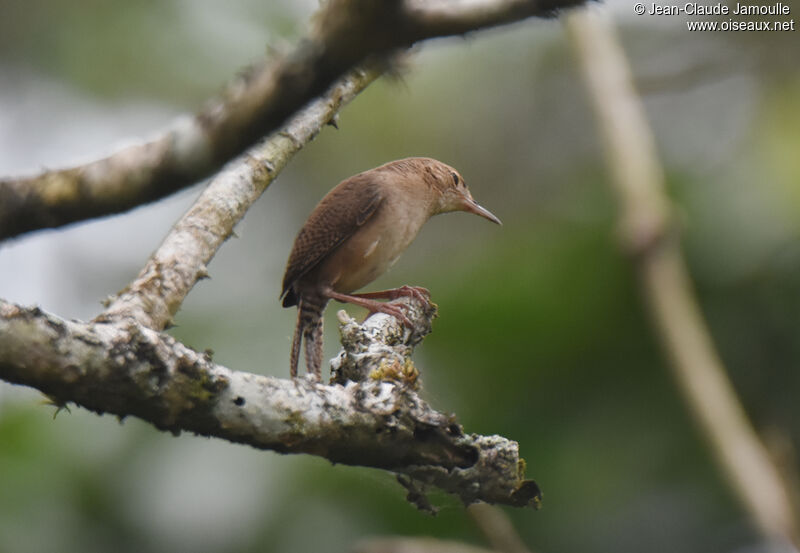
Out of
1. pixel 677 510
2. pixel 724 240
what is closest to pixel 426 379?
pixel 677 510

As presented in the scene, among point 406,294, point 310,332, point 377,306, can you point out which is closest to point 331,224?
point 310,332

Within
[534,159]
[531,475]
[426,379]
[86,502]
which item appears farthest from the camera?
[534,159]

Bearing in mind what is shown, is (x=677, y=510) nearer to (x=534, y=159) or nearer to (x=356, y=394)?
(x=356, y=394)

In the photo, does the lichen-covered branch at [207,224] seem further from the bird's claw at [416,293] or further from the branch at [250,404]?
the bird's claw at [416,293]

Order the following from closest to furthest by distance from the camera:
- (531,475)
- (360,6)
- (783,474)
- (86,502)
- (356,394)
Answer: (360,6)
(356,394)
(783,474)
(531,475)
(86,502)

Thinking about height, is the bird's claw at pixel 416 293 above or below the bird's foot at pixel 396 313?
above

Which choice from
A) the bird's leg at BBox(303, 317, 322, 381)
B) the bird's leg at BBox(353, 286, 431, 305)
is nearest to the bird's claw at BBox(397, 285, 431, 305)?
the bird's leg at BBox(353, 286, 431, 305)

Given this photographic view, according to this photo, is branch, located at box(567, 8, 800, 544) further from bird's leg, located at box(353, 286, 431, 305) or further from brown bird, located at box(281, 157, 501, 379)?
brown bird, located at box(281, 157, 501, 379)

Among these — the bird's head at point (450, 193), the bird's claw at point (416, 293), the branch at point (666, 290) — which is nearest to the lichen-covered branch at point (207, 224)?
the bird's claw at point (416, 293)
